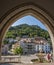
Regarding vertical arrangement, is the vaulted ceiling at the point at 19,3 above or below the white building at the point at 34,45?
below

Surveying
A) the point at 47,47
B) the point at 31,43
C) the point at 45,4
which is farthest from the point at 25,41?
the point at 45,4

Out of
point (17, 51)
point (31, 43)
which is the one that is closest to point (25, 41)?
point (31, 43)

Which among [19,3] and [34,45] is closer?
[19,3]

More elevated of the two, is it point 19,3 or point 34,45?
point 34,45

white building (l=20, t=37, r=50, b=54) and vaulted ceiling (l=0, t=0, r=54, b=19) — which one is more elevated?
white building (l=20, t=37, r=50, b=54)

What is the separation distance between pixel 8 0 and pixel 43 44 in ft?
48.4

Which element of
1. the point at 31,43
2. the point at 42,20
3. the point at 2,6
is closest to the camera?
the point at 2,6

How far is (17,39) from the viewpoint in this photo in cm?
2075

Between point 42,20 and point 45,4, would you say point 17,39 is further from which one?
point 45,4

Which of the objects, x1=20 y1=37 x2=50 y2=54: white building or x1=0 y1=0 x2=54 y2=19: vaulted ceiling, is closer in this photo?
x1=0 y1=0 x2=54 y2=19: vaulted ceiling

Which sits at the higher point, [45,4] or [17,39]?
[17,39]

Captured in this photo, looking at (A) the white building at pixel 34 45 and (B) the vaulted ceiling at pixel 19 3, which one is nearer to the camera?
(B) the vaulted ceiling at pixel 19 3

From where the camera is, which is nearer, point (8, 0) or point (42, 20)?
point (8, 0)

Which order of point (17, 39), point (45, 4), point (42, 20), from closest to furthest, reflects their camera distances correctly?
point (45, 4) < point (42, 20) < point (17, 39)
